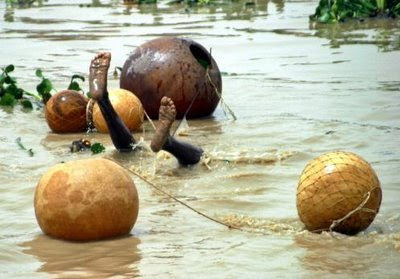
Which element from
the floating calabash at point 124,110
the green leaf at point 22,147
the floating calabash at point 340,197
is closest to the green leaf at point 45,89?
the floating calabash at point 124,110

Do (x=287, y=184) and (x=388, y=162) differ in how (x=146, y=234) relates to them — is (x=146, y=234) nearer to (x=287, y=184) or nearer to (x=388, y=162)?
(x=287, y=184)

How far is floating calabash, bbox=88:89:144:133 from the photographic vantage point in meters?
9.20

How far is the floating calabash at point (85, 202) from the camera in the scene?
562 cm

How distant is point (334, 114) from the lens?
10125 millimetres

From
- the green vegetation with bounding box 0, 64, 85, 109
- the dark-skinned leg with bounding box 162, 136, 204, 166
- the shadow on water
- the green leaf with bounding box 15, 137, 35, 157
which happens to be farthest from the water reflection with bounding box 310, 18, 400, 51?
the dark-skinned leg with bounding box 162, 136, 204, 166

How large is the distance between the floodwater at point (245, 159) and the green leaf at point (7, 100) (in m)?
0.19

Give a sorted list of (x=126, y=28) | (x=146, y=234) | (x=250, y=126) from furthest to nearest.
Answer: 1. (x=126, y=28)
2. (x=250, y=126)
3. (x=146, y=234)

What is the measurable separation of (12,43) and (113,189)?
12.8m

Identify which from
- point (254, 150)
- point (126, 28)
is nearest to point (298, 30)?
point (126, 28)

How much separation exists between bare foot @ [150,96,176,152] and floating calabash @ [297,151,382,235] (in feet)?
5.09

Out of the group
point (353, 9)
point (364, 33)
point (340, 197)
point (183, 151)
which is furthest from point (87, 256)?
point (353, 9)

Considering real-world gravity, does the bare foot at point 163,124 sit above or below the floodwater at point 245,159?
above

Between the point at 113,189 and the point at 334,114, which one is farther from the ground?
the point at 113,189

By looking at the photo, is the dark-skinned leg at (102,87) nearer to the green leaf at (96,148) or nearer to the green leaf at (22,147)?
the green leaf at (96,148)
